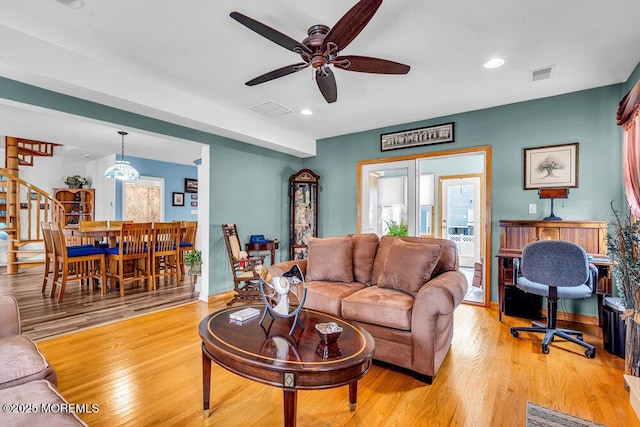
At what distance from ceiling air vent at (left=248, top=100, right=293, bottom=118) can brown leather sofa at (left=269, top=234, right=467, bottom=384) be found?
1.82 m

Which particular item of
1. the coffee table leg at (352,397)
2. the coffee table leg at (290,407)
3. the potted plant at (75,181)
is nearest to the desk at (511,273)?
the coffee table leg at (352,397)

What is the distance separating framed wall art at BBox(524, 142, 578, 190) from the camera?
11.4 ft

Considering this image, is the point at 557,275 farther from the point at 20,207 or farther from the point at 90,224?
the point at 20,207

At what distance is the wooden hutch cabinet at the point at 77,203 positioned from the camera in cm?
744

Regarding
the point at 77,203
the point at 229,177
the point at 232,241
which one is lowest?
the point at 232,241

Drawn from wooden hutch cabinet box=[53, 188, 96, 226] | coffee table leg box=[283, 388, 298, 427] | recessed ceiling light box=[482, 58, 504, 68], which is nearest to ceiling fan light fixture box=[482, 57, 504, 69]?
recessed ceiling light box=[482, 58, 504, 68]

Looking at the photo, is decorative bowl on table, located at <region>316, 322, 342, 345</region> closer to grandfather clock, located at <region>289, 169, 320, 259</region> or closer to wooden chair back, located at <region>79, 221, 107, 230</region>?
grandfather clock, located at <region>289, 169, 320, 259</region>

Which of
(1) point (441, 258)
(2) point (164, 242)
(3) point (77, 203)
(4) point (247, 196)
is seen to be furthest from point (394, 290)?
(3) point (77, 203)

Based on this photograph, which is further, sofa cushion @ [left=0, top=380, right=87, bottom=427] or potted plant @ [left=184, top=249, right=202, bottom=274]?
potted plant @ [left=184, top=249, right=202, bottom=274]

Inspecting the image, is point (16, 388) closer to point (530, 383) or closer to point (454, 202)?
point (530, 383)

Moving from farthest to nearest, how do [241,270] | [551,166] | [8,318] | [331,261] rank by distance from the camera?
[241,270]
[551,166]
[331,261]
[8,318]

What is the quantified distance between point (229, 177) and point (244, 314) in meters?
2.94

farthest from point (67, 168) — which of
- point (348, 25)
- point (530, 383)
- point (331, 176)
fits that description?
point (530, 383)

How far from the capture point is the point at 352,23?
1786mm
